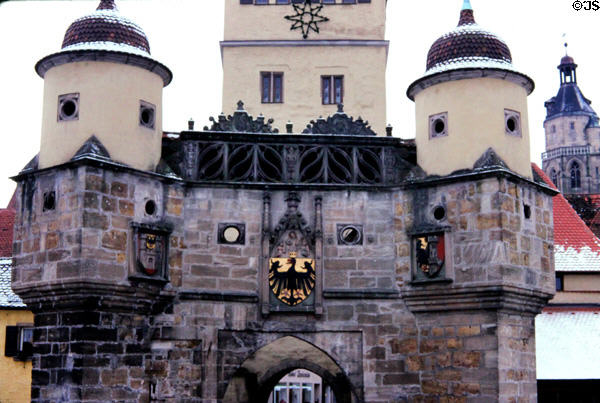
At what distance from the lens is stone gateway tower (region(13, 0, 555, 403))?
1764 cm

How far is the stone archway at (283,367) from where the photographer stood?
19.0 metres

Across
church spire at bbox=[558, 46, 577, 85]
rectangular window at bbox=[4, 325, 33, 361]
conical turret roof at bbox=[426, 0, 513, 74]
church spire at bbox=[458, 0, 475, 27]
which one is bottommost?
rectangular window at bbox=[4, 325, 33, 361]

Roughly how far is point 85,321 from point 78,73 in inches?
187

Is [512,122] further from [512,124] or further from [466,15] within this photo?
[466,15]

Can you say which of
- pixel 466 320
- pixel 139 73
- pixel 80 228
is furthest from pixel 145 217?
pixel 466 320

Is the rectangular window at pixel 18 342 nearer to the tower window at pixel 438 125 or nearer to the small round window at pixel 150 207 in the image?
the small round window at pixel 150 207

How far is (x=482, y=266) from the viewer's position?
1805 centimetres

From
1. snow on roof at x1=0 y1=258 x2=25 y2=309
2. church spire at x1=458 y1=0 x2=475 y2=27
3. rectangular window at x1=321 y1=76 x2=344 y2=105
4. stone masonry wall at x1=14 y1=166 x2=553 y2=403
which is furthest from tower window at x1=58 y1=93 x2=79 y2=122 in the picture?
snow on roof at x1=0 y1=258 x2=25 y2=309

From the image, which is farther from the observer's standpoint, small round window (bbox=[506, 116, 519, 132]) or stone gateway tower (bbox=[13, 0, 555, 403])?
small round window (bbox=[506, 116, 519, 132])

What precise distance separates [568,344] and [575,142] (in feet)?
267

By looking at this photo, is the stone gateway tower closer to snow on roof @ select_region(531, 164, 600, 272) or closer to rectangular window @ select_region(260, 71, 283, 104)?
rectangular window @ select_region(260, 71, 283, 104)

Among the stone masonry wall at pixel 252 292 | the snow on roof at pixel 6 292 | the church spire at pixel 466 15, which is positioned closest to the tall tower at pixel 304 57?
the church spire at pixel 466 15

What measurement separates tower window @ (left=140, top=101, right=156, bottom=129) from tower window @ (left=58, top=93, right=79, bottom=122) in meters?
1.26

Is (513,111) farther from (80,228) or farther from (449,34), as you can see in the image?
(80,228)
